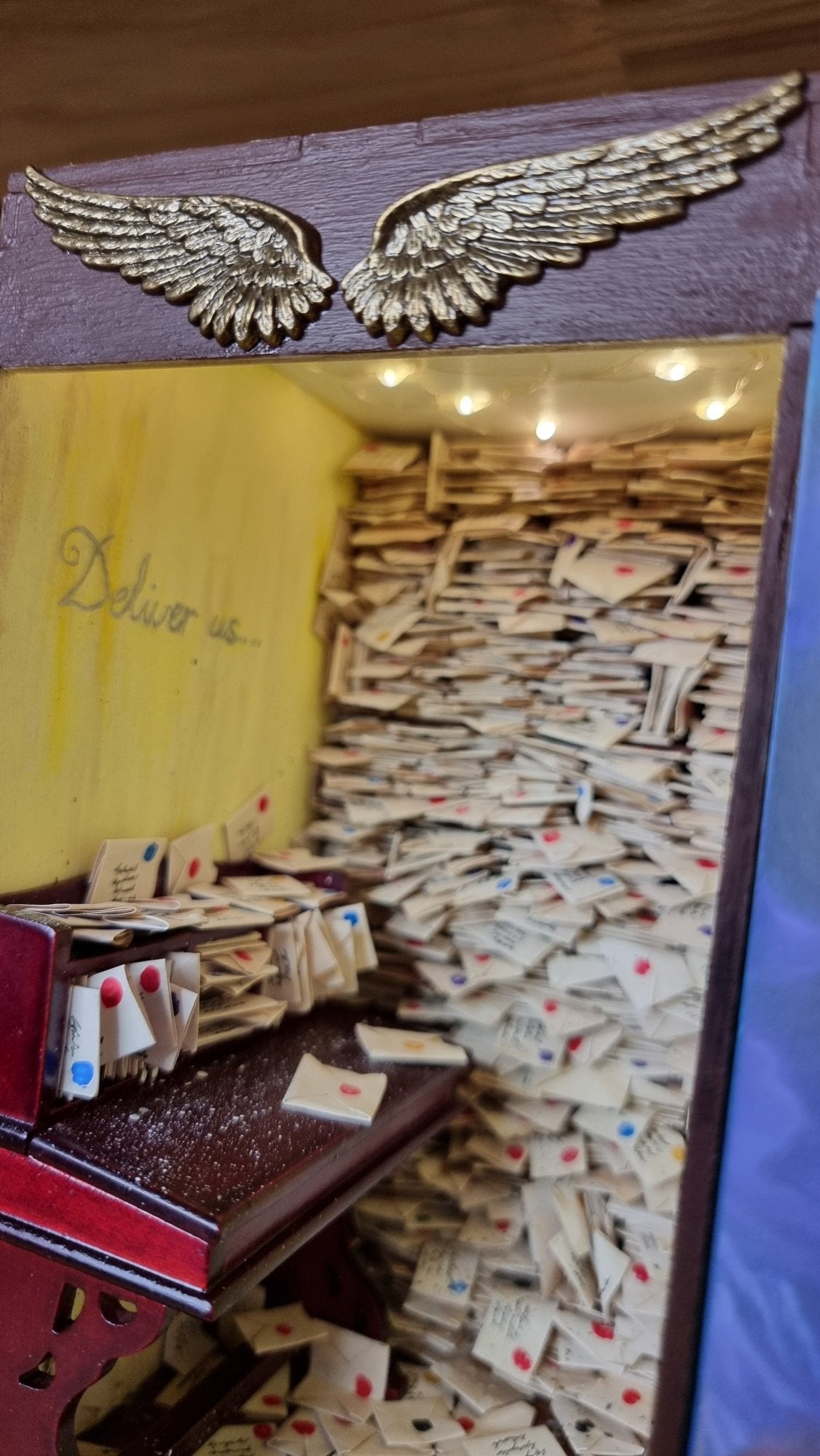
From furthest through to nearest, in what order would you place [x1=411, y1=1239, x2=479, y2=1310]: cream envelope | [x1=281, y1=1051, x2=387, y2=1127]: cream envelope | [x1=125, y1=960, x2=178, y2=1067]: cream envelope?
[x1=411, y1=1239, x2=479, y2=1310]: cream envelope
[x1=281, y1=1051, x2=387, y2=1127]: cream envelope
[x1=125, y1=960, x2=178, y2=1067]: cream envelope

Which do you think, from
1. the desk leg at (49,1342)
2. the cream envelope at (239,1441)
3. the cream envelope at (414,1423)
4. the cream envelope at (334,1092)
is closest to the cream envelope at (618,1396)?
the cream envelope at (414,1423)

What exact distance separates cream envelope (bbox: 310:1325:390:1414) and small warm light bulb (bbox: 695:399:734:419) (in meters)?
2.82

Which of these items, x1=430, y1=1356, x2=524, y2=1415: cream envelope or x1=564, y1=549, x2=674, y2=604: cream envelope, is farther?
x1=564, y1=549, x2=674, y2=604: cream envelope

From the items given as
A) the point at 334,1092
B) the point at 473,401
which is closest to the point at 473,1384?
the point at 334,1092

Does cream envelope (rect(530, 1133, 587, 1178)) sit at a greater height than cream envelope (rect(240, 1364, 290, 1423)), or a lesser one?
greater

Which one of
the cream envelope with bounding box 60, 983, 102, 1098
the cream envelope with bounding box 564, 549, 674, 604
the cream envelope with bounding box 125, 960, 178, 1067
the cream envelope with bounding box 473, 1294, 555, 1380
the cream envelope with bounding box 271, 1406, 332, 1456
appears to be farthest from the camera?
the cream envelope with bounding box 564, 549, 674, 604

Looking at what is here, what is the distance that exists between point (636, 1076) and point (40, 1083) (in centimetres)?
184

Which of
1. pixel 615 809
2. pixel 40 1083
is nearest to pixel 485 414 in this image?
pixel 615 809

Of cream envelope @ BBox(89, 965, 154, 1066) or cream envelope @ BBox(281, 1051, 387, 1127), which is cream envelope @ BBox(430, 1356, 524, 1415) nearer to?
cream envelope @ BBox(281, 1051, 387, 1127)

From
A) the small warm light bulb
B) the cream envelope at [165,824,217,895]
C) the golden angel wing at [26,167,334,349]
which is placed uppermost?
the small warm light bulb

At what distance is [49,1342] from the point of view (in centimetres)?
201

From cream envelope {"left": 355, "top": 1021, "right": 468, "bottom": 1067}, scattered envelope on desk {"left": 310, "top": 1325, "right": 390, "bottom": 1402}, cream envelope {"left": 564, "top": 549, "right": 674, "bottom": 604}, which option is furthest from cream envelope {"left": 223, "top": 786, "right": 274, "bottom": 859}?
scattered envelope on desk {"left": 310, "top": 1325, "right": 390, "bottom": 1402}

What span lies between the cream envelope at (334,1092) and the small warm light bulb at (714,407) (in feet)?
6.62

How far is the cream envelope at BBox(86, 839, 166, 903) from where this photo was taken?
2.56 m
